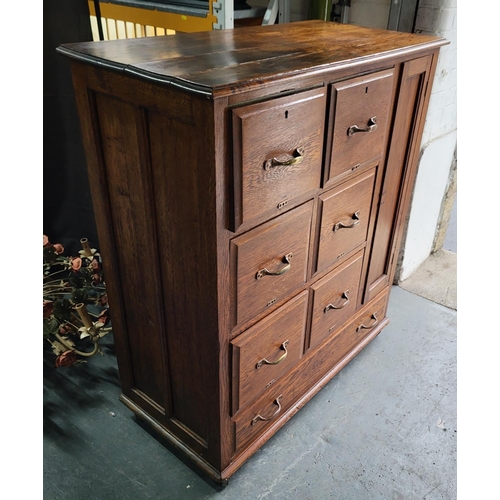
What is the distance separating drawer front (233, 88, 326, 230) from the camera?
3.45 feet

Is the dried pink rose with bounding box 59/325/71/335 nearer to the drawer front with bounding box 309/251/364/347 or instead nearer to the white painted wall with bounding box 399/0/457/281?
the drawer front with bounding box 309/251/364/347

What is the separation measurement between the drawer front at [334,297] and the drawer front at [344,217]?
2.4 inches

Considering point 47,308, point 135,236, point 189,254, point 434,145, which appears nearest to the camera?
point 189,254

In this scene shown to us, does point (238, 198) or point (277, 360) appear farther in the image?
point (277, 360)

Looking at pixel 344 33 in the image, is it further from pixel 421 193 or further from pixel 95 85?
pixel 421 193

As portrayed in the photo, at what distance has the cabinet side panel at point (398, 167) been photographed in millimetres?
1631

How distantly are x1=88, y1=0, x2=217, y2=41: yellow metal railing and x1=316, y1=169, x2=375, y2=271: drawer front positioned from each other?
0.79 meters

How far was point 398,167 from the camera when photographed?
1.81 m

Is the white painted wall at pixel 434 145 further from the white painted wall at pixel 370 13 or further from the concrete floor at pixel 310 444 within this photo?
the concrete floor at pixel 310 444

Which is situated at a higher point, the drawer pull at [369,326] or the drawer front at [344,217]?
the drawer front at [344,217]

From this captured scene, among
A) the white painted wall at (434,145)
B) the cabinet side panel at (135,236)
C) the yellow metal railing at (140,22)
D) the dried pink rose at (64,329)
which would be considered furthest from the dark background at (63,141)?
the white painted wall at (434,145)

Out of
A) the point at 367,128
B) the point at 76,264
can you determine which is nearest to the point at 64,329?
the point at 76,264

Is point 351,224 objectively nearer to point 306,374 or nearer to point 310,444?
point 306,374

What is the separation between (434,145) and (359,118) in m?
1.08
